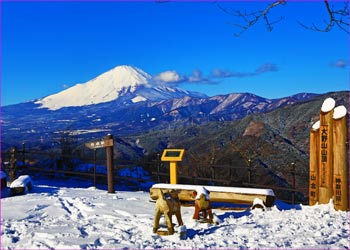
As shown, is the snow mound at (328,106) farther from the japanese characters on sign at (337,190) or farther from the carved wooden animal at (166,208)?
the carved wooden animal at (166,208)

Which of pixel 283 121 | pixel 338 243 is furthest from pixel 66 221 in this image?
pixel 283 121

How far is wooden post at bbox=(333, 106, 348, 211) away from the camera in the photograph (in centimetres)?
761

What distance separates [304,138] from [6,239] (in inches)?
1238


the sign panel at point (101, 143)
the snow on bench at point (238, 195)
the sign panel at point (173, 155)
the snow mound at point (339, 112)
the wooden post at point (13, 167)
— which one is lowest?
the snow on bench at point (238, 195)

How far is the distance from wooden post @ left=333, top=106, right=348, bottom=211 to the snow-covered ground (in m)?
0.25

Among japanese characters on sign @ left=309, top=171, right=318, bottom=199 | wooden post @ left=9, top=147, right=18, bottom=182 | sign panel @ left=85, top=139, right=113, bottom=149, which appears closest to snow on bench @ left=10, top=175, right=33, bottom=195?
sign panel @ left=85, top=139, right=113, bottom=149

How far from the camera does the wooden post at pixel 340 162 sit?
299 inches

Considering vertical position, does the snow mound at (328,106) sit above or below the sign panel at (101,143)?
above

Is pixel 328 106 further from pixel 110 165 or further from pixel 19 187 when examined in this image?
pixel 19 187

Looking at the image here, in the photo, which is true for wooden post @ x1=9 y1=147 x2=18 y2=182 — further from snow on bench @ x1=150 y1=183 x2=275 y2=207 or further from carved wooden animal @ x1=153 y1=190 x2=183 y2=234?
carved wooden animal @ x1=153 y1=190 x2=183 y2=234

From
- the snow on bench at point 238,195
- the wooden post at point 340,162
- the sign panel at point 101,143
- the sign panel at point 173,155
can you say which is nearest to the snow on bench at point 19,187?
the sign panel at point 101,143

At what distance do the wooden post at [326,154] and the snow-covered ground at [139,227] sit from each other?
278mm

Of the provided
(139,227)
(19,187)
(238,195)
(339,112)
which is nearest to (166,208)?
(139,227)

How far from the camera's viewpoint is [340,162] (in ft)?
25.1
